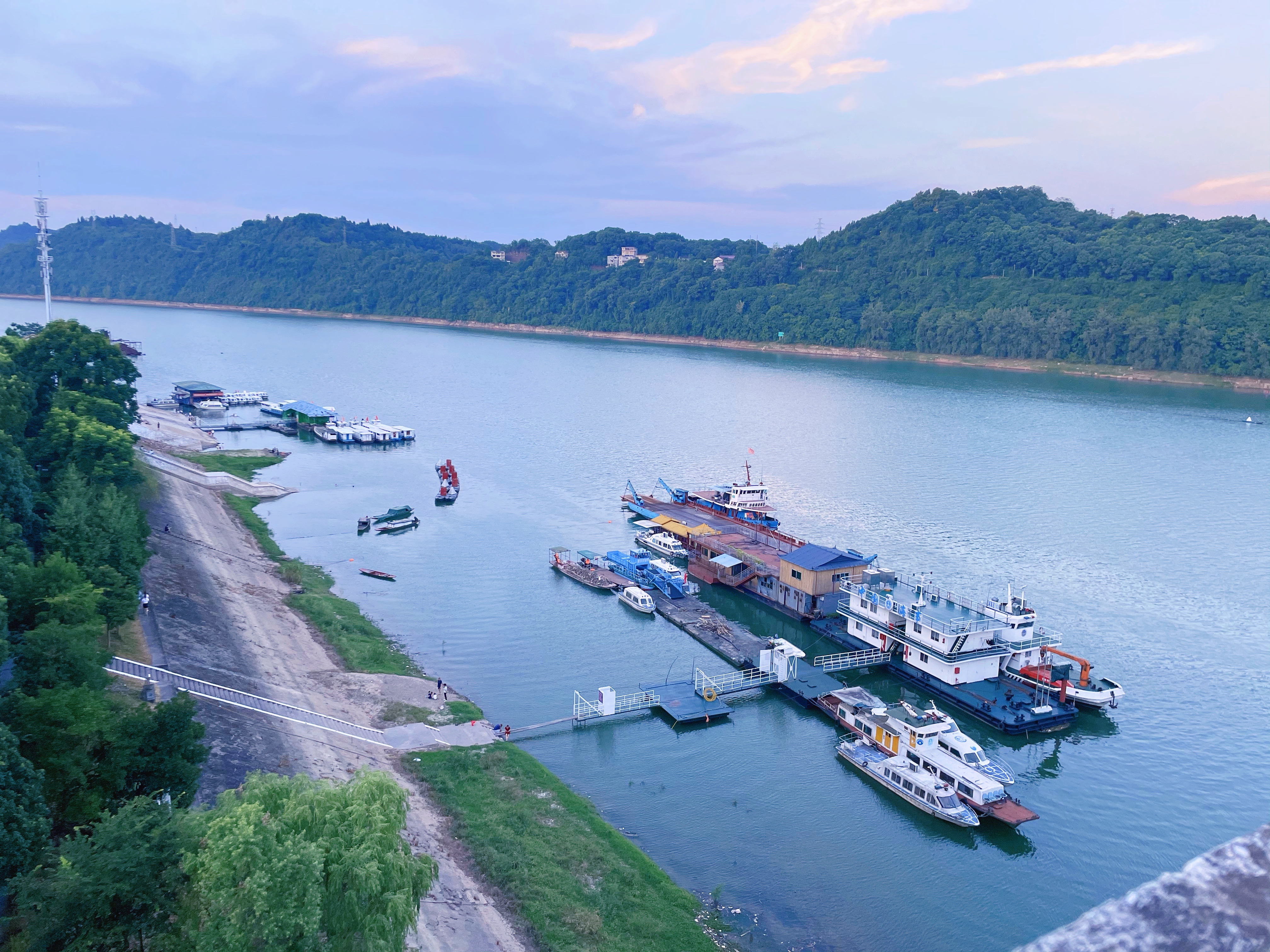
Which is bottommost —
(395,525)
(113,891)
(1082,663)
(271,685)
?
(271,685)

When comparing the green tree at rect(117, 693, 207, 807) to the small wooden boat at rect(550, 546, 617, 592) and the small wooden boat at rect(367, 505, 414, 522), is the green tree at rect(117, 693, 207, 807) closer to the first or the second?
the small wooden boat at rect(550, 546, 617, 592)

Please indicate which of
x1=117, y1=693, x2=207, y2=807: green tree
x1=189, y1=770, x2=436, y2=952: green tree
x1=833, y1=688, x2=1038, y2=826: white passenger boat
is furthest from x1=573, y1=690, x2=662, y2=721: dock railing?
x1=189, y1=770, x2=436, y2=952: green tree

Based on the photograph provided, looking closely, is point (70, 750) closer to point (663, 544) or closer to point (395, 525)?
point (663, 544)

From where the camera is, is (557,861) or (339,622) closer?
(557,861)

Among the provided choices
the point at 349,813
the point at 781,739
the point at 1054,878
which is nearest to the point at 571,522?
the point at 781,739

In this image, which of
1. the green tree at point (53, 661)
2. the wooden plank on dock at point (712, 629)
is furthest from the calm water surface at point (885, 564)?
the green tree at point (53, 661)

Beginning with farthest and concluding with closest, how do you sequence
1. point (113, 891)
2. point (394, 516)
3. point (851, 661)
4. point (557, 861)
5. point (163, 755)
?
point (394, 516) → point (851, 661) → point (557, 861) → point (163, 755) → point (113, 891)

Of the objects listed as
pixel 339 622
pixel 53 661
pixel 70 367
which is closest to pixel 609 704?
pixel 339 622
